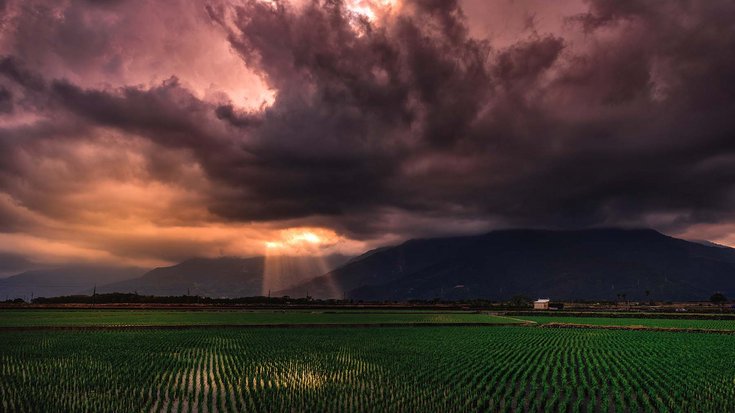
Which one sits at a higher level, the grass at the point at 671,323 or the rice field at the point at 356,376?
the rice field at the point at 356,376

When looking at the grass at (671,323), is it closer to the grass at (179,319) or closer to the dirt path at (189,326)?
the grass at (179,319)

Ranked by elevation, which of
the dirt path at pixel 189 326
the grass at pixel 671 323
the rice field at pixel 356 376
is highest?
the dirt path at pixel 189 326

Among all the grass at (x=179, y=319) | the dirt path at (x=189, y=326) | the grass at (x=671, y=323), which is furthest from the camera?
the grass at (x=671, y=323)

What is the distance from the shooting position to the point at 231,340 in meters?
55.3

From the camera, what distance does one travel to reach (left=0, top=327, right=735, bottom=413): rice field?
2453cm

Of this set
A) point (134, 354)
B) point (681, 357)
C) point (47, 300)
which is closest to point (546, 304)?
point (681, 357)

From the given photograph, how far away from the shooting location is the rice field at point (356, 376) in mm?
24531

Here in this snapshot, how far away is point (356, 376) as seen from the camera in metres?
31.5

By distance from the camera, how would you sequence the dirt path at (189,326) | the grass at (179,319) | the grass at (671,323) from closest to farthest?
the dirt path at (189,326) → the grass at (179,319) → the grass at (671,323)

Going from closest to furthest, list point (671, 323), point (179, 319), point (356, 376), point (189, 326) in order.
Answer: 1. point (356, 376)
2. point (189, 326)
3. point (179, 319)
4. point (671, 323)

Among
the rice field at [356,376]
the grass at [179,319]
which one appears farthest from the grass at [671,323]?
the rice field at [356,376]

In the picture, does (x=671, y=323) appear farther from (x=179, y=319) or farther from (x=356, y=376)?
(x=179, y=319)

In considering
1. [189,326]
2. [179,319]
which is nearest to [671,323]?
[189,326]

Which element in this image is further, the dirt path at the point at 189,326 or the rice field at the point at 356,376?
the dirt path at the point at 189,326
